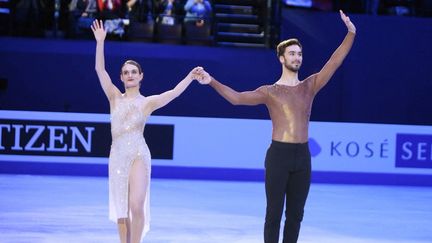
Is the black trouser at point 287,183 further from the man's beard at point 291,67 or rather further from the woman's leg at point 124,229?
the woman's leg at point 124,229

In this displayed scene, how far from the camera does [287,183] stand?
5.86 m

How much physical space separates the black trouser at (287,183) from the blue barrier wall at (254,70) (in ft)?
27.0

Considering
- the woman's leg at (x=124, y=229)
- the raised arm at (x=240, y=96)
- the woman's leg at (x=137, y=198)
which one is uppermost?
the raised arm at (x=240, y=96)

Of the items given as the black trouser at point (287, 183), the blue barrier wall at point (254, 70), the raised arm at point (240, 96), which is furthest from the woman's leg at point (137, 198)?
the blue barrier wall at point (254, 70)

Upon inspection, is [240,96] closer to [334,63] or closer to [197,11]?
[334,63]

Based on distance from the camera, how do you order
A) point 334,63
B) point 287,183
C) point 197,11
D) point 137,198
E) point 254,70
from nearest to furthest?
point 287,183
point 334,63
point 137,198
point 254,70
point 197,11

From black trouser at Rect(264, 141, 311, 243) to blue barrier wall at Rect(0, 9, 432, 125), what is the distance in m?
8.24

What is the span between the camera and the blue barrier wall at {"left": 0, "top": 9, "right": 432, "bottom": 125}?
45.9 ft

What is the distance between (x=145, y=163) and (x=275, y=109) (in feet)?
3.33

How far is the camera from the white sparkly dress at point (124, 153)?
6184 mm

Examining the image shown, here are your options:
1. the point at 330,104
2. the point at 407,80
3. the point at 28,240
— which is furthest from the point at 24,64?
the point at 28,240

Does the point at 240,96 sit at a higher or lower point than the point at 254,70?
higher

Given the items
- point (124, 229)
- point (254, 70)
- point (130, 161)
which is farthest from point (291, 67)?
point (254, 70)

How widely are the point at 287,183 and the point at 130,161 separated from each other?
1.14 m
